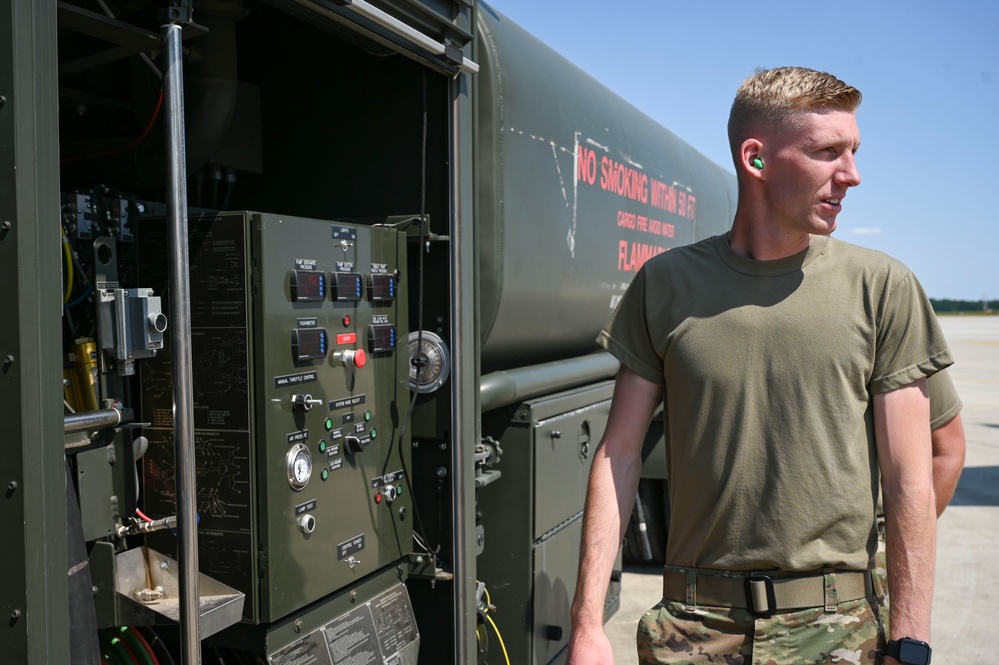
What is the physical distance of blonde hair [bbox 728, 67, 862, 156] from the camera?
1.95 meters

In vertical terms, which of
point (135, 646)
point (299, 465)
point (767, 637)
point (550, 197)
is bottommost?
point (135, 646)

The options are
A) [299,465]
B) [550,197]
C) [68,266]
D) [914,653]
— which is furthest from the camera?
[550,197]

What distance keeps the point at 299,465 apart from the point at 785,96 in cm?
159

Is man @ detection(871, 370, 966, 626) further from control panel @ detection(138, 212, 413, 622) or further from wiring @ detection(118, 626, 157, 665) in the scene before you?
wiring @ detection(118, 626, 157, 665)

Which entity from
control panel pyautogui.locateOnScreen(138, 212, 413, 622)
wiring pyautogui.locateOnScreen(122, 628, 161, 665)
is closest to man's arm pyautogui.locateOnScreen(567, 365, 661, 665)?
control panel pyautogui.locateOnScreen(138, 212, 413, 622)

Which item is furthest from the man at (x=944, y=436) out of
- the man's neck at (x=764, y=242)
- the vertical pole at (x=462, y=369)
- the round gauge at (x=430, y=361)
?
the round gauge at (x=430, y=361)

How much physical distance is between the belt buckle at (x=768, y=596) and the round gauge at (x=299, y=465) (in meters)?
1.27

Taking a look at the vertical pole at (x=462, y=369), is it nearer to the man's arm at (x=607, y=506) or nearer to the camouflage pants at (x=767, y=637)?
the man's arm at (x=607, y=506)

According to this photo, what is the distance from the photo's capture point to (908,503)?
1.87m

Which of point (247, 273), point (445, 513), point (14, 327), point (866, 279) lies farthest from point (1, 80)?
point (445, 513)

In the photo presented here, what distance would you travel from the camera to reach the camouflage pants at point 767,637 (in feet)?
6.23

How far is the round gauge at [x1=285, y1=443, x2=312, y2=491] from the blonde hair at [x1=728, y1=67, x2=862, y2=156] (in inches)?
55.9

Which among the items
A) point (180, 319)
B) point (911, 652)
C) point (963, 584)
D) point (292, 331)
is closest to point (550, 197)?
point (292, 331)

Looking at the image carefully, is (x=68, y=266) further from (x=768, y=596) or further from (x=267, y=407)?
(x=768, y=596)
